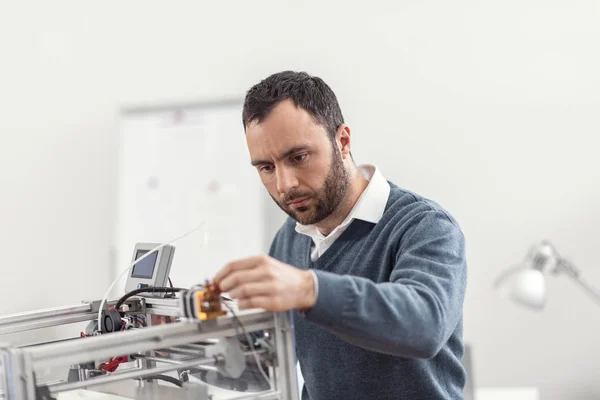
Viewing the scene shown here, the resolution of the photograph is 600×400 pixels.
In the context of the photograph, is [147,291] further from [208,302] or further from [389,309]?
[389,309]

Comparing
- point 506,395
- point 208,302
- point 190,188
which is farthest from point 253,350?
point 190,188

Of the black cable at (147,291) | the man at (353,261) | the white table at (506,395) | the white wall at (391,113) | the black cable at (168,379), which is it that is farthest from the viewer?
the white wall at (391,113)

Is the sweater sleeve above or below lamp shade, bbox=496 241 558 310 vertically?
above

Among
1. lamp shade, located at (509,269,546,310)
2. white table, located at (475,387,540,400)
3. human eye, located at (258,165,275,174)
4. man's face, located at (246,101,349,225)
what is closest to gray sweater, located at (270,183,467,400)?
man's face, located at (246,101,349,225)

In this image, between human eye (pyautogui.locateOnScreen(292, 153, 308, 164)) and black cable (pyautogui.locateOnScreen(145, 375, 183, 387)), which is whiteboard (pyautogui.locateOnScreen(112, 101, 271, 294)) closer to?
human eye (pyautogui.locateOnScreen(292, 153, 308, 164))

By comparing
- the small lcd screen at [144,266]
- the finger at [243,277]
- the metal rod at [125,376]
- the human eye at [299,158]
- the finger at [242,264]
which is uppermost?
the human eye at [299,158]

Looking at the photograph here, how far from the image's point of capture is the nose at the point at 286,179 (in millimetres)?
1308

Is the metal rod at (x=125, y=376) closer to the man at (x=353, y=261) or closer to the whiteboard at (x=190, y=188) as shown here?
the man at (x=353, y=261)

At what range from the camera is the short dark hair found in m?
1.31

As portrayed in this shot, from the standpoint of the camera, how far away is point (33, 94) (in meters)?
3.28

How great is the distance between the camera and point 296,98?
4.34 ft

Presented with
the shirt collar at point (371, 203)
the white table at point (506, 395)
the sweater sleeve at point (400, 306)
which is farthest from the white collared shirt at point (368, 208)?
the white table at point (506, 395)

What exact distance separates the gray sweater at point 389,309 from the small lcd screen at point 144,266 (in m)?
0.29

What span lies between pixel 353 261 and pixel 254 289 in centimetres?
50
